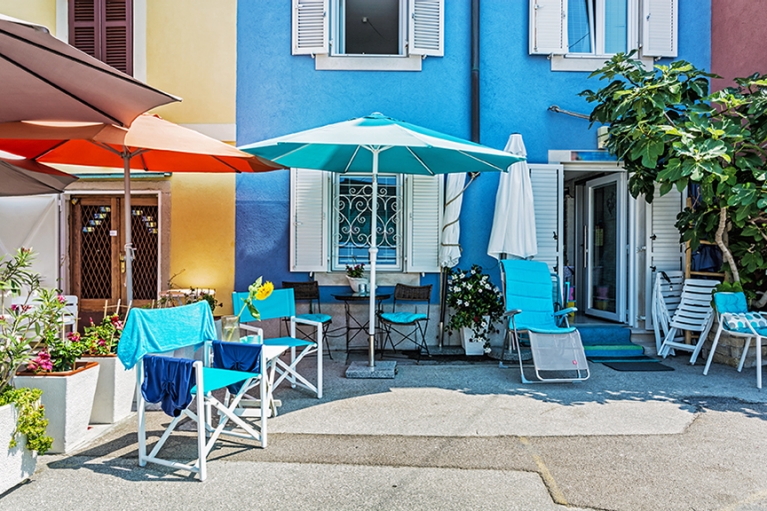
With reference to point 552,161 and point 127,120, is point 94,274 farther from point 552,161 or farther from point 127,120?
point 552,161

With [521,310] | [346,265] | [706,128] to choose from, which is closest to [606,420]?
[521,310]

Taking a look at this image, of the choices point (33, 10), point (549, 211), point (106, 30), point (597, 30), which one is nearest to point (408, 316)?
point (549, 211)

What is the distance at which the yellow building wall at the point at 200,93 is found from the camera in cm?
685

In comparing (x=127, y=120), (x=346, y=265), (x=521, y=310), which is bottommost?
(x=521, y=310)

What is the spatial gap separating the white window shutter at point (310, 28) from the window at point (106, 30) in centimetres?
212

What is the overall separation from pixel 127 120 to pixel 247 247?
12.2ft

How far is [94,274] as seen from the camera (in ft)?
23.6

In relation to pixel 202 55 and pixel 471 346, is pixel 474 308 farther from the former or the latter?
pixel 202 55

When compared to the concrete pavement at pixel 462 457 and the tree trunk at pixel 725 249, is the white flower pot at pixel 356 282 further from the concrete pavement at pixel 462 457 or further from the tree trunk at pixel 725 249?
the tree trunk at pixel 725 249

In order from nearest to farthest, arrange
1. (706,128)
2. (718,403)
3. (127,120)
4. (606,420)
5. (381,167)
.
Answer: (127,120) → (606,420) → (718,403) → (706,128) → (381,167)

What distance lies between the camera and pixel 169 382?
10.4 feet

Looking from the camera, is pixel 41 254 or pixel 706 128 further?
pixel 41 254

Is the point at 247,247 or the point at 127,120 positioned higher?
the point at 127,120

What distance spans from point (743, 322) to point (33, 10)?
893cm
